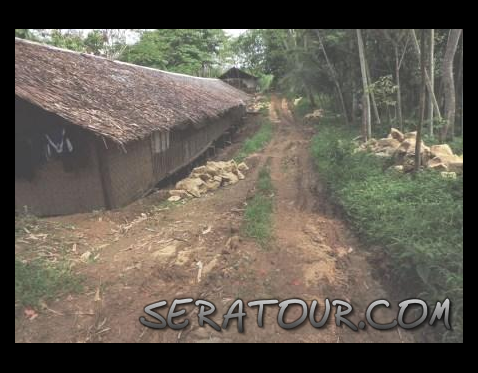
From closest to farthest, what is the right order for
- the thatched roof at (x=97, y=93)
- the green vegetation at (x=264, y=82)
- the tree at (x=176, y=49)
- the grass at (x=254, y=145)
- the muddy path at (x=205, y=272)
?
the muddy path at (x=205, y=272), the thatched roof at (x=97, y=93), the grass at (x=254, y=145), the tree at (x=176, y=49), the green vegetation at (x=264, y=82)

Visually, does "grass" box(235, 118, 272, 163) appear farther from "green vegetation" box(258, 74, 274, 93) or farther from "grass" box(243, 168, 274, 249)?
"green vegetation" box(258, 74, 274, 93)

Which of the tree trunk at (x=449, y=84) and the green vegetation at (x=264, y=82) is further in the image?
the green vegetation at (x=264, y=82)

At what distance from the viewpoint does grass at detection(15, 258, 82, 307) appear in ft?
15.0

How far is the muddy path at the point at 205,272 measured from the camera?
171 inches

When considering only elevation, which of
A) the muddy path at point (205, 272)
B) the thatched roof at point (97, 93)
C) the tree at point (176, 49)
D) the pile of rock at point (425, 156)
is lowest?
the muddy path at point (205, 272)

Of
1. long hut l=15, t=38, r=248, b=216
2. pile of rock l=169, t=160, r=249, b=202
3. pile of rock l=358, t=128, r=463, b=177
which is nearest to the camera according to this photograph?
long hut l=15, t=38, r=248, b=216

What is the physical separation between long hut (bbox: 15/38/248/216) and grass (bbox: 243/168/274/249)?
3.17m

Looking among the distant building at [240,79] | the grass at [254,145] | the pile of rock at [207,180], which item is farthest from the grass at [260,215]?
the distant building at [240,79]

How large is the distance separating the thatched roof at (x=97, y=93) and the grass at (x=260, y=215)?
320 cm

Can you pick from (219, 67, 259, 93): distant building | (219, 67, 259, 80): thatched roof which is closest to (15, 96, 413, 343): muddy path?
(219, 67, 259, 93): distant building

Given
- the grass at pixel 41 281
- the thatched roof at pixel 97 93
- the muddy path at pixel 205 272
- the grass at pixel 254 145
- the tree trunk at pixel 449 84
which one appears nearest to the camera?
the muddy path at pixel 205 272

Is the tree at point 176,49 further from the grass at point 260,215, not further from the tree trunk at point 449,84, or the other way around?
the tree trunk at point 449,84
